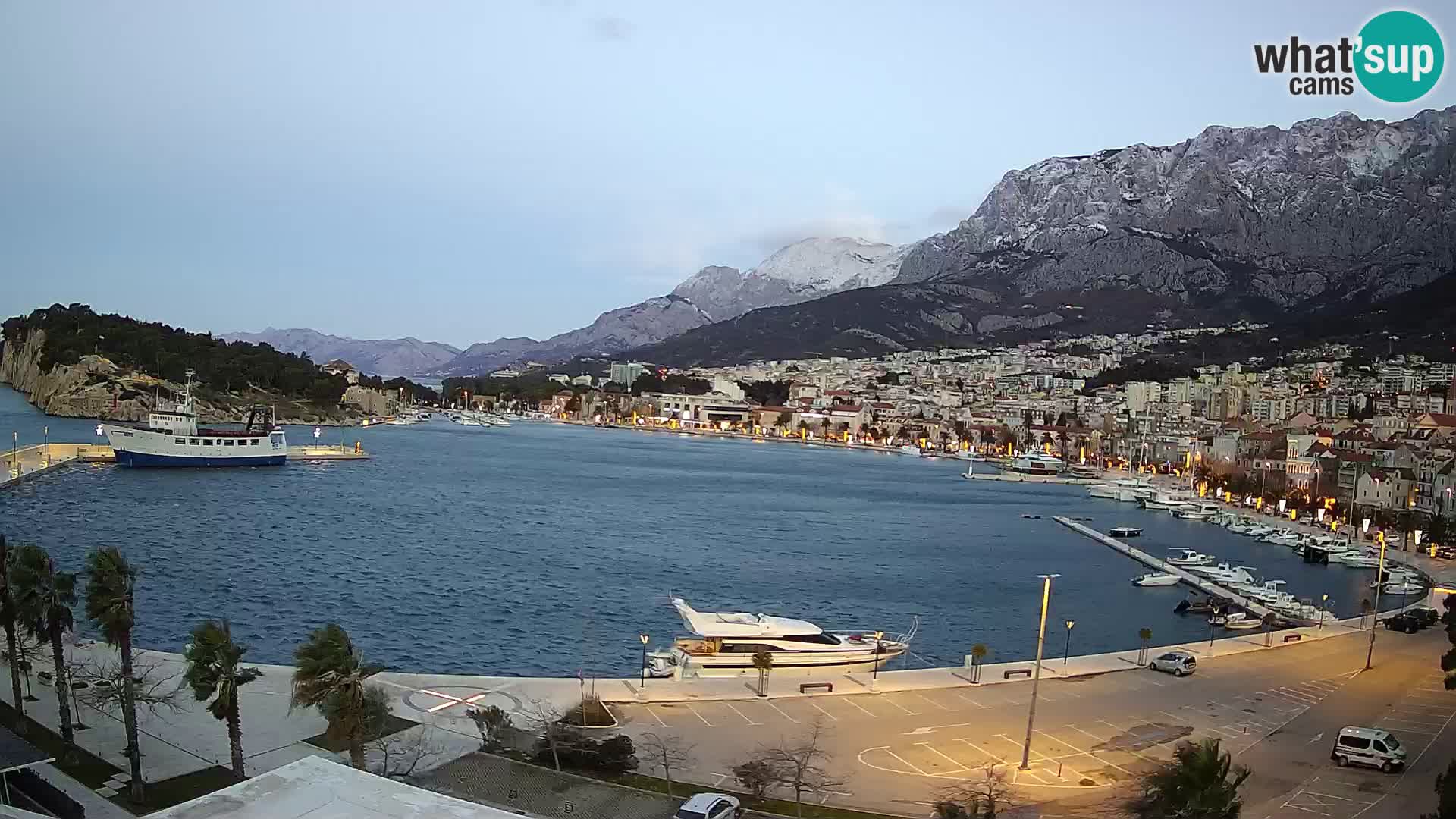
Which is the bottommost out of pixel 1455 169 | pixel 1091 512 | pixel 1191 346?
pixel 1091 512

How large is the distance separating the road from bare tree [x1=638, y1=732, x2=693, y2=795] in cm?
25

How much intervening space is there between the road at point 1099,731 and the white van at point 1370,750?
8.2 inches

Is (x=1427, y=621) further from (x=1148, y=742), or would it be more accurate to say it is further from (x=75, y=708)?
(x=75, y=708)

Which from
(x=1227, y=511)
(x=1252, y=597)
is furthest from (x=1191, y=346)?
(x=1252, y=597)

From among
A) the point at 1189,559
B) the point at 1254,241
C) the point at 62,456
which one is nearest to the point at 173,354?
the point at 62,456

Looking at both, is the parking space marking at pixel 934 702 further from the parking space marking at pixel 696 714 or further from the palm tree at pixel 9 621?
the palm tree at pixel 9 621

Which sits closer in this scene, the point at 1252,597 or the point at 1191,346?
the point at 1252,597

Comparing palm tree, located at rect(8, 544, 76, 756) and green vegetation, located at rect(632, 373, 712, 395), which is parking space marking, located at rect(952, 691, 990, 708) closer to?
palm tree, located at rect(8, 544, 76, 756)

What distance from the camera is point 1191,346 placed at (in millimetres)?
153500

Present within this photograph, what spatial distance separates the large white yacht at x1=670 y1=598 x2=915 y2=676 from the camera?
22.4 meters

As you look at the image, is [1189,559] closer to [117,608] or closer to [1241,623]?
[1241,623]

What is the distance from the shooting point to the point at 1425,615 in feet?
92.4

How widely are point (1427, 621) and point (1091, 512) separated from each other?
3539 cm

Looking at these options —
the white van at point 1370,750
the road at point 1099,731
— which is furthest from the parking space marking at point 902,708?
the white van at point 1370,750
